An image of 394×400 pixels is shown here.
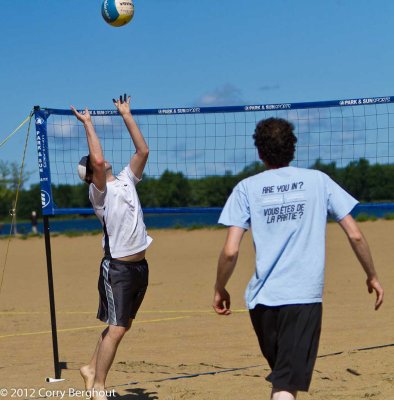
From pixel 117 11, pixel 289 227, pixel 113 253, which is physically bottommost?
pixel 113 253

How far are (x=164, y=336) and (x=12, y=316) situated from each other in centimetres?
354

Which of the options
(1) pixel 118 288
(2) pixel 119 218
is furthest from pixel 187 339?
(2) pixel 119 218

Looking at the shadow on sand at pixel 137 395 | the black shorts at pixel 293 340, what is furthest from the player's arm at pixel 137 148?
the black shorts at pixel 293 340

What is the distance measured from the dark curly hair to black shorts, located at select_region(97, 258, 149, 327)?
192 centimetres

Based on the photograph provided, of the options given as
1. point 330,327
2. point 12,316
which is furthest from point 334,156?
point 12,316

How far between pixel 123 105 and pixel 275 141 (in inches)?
90.4

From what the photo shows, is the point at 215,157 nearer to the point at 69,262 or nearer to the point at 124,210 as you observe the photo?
the point at 124,210

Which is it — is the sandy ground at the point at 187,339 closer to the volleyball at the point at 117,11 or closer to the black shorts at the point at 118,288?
the black shorts at the point at 118,288

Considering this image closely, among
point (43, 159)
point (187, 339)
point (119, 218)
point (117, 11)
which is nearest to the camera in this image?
point (119, 218)

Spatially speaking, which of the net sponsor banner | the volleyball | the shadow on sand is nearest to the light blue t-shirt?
the shadow on sand

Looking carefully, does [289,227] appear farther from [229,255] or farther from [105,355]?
[105,355]

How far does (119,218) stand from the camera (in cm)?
632

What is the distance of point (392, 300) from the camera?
12172 millimetres

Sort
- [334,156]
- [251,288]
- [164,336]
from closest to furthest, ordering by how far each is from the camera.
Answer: [251,288] < [334,156] < [164,336]
